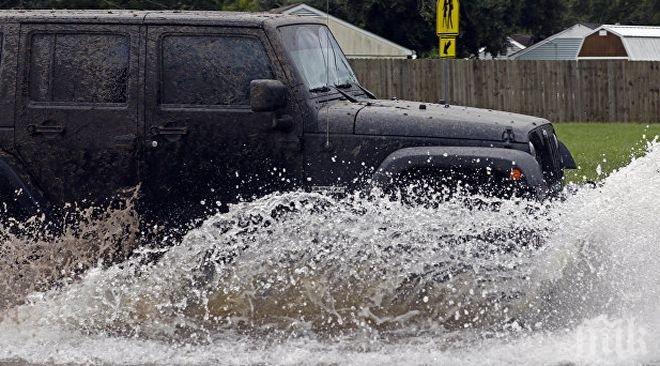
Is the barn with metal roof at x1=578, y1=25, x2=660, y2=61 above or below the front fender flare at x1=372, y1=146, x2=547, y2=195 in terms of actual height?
below

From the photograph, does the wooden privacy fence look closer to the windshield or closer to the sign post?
the sign post

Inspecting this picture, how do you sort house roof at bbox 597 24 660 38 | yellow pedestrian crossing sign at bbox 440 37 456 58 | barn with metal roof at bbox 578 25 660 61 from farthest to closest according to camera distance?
house roof at bbox 597 24 660 38
barn with metal roof at bbox 578 25 660 61
yellow pedestrian crossing sign at bbox 440 37 456 58

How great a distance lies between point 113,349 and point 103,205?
1.24m

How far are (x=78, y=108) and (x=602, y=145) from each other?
15.5 metres

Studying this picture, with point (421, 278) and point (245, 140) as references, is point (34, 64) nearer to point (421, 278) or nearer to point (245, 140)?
point (245, 140)

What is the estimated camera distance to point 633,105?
115 feet

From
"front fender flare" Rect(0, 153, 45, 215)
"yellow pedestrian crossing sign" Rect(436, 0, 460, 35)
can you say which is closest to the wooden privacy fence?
"yellow pedestrian crossing sign" Rect(436, 0, 460, 35)

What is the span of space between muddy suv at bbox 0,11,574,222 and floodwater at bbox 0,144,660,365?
0.90ft

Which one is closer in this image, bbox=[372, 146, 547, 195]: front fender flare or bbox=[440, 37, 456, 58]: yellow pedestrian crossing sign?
bbox=[372, 146, 547, 195]: front fender flare

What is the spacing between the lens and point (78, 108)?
8.14 metres

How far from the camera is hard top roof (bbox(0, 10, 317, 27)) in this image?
8242 millimetres

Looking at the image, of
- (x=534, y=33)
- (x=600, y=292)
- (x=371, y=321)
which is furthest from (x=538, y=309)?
(x=534, y=33)

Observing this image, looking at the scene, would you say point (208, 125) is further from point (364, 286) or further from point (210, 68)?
point (364, 286)

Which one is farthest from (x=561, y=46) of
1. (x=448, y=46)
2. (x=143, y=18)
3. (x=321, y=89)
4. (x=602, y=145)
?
(x=143, y=18)
